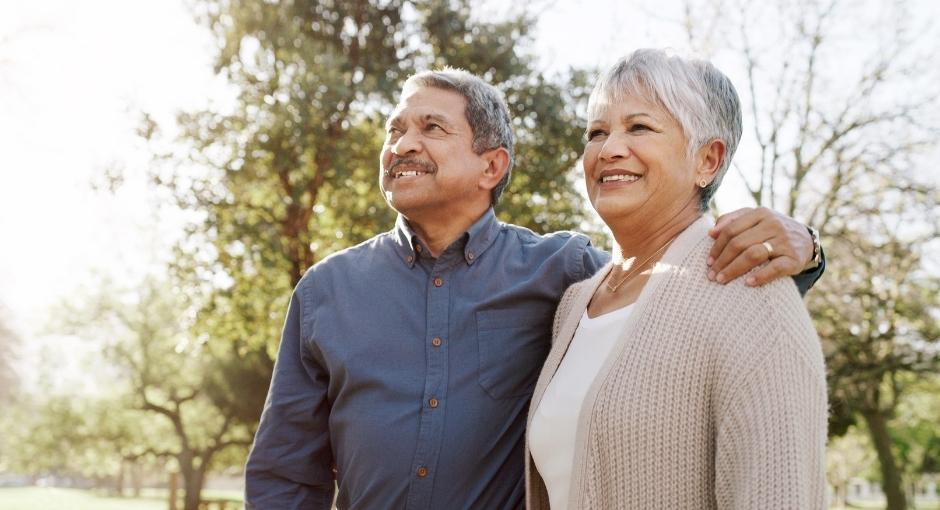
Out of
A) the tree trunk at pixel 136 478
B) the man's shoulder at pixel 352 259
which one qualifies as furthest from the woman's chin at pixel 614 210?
the tree trunk at pixel 136 478

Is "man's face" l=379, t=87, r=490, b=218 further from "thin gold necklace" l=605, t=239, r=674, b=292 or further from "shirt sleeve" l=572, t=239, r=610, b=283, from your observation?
"thin gold necklace" l=605, t=239, r=674, b=292

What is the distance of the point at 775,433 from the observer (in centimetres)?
172

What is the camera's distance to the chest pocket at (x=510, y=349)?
2635 millimetres

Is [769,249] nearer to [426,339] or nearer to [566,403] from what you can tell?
[566,403]

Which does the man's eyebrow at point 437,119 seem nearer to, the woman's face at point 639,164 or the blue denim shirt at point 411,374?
the blue denim shirt at point 411,374

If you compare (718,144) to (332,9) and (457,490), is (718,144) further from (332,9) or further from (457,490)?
(332,9)

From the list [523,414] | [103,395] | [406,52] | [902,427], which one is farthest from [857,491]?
[523,414]

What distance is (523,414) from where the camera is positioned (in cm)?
266

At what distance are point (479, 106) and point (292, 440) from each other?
131cm

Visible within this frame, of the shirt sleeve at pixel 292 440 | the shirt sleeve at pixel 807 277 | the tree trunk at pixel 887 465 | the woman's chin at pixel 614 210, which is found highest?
the woman's chin at pixel 614 210

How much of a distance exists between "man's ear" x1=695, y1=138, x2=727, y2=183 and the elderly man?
761 millimetres

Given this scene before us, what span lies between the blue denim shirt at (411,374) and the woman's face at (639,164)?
0.59 m

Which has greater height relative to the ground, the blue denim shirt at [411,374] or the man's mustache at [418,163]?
the man's mustache at [418,163]

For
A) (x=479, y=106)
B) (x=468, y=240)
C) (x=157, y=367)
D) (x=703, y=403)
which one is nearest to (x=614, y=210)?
(x=703, y=403)
